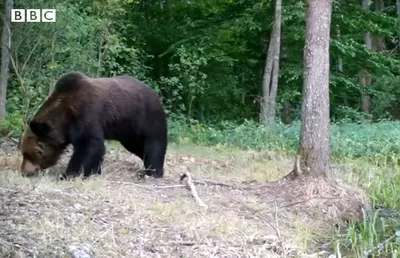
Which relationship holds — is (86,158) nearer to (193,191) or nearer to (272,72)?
A: (193,191)

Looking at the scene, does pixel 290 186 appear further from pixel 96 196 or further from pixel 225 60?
pixel 225 60

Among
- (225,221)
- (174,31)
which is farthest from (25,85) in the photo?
(174,31)

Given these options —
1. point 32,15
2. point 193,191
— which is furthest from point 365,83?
point 193,191

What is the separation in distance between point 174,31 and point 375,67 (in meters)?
5.48

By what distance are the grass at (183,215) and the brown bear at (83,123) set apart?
28cm

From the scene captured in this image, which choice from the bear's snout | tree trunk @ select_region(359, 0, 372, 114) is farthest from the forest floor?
tree trunk @ select_region(359, 0, 372, 114)

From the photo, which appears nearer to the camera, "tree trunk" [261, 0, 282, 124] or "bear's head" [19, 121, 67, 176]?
"bear's head" [19, 121, 67, 176]

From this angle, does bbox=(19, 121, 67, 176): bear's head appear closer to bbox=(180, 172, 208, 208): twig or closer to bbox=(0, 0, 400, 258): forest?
bbox=(0, 0, 400, 258): forest

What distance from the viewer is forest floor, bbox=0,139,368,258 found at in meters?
5.36

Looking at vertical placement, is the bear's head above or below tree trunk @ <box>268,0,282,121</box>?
below

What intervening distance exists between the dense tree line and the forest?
42 mm

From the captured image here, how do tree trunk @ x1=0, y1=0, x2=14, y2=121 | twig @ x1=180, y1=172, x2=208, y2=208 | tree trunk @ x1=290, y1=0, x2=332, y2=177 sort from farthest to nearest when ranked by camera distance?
tree trunk @ x1=0, y1=0, x2=14, y2=121, tree trunk @ x1=290, y1=0, x2=332, y2=177, twig @ x1=180, y1=172, x2=208, y2=208

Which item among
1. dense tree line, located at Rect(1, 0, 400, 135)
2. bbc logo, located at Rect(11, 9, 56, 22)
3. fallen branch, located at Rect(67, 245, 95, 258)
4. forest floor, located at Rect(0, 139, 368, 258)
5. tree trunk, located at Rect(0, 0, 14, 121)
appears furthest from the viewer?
dense tree line, located at Rect(1, 0, 400, 135)

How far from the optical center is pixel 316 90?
7949mm
